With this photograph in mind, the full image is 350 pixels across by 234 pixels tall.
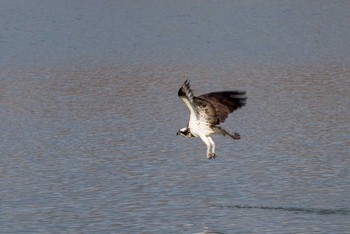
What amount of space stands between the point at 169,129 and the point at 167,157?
335 cm

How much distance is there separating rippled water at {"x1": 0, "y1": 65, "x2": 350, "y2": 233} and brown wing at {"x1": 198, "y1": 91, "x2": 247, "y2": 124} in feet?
5.87

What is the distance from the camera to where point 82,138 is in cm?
2567

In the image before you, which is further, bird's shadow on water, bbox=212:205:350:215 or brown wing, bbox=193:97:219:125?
bird's shadow on water, bbox=212:205:350:215

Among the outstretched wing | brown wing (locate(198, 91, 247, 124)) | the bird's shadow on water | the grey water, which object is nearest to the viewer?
the outstretched wing

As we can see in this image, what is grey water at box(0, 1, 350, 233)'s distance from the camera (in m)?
18.3

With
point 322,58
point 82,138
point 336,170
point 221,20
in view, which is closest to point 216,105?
point 336,170

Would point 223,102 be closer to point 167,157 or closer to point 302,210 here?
point 302,210

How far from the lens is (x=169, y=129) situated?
26.4 metres

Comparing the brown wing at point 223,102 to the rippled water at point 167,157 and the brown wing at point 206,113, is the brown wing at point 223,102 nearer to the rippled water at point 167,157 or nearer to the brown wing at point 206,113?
the brown wing at point 206,113

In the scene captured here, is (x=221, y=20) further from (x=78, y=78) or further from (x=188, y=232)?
(x=188, y=232)

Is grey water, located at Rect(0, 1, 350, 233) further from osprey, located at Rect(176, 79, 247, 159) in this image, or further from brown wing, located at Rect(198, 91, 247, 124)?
brown wing, located at Rect(198, 91, 247, 124)

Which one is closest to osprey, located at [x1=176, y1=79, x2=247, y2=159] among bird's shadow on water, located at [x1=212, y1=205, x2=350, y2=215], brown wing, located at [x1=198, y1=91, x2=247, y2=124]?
brown wing, located at [x1=198, y1=91, x2=247, y2=124]

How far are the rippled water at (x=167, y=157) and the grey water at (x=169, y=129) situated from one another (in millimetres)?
44

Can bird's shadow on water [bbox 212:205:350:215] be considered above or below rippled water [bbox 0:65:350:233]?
below
